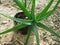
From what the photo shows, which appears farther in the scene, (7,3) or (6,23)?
(7,3)

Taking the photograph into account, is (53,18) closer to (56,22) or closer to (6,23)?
(56,22)

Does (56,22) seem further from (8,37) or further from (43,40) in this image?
(8,37)

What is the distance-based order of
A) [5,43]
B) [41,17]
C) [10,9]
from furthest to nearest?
[10,9], [5,43], [41,17]

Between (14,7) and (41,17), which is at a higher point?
(41,17)

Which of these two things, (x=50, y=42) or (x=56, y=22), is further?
(x=56, y=22)

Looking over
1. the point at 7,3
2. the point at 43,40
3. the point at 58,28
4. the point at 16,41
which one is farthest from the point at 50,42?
the point at 7,3

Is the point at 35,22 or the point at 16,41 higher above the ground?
the point at 35,22

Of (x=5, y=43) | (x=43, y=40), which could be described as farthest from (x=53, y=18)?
(x=5, y=43)

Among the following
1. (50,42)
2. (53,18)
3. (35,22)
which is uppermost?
(35,22)

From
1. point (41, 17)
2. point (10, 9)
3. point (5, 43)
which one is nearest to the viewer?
point (41, 17)
